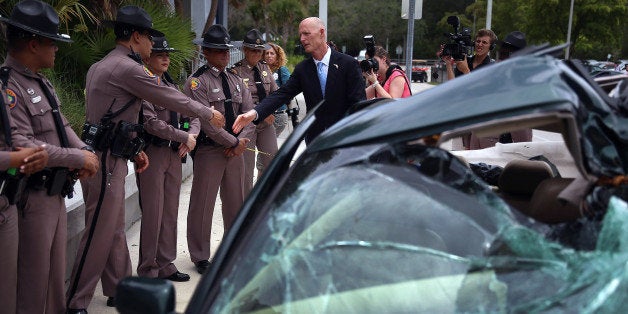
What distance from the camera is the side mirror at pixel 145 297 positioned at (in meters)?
2.09

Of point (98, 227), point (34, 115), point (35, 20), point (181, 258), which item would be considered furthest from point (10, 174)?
point (181, 258)

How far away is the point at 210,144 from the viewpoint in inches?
229

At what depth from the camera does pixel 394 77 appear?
706 centimetres

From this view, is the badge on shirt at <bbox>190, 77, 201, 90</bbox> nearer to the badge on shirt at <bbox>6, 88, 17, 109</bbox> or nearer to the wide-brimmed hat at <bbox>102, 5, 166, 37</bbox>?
the wide-brimmed hat at <bbox>102, 5, 166, 37</bbox>

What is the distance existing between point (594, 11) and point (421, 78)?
11320 millimetres

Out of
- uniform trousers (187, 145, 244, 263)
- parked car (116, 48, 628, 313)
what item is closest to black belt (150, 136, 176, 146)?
uniform trousers (187, 145, 244, 263)

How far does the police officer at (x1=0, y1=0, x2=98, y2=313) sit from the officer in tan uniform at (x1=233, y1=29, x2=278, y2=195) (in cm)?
290

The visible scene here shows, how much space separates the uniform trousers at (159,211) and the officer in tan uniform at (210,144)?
0.31 meters

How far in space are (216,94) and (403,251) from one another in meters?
3.93

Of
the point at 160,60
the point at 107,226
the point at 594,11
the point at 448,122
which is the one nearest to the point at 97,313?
the point at 107,226

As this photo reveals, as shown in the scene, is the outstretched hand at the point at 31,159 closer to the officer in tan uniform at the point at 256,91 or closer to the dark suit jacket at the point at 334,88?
the dark suit jacket at the point at 334,88

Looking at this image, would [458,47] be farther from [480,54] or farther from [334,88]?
[334,88]

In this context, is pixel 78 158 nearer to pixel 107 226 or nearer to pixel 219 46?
pixel 107 226

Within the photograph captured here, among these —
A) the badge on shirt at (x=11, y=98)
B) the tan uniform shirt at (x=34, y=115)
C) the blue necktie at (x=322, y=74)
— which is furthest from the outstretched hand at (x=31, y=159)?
the blue necktie at (x=322, y=74)
